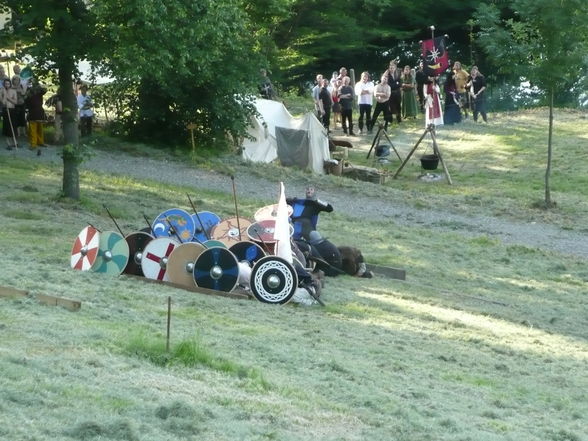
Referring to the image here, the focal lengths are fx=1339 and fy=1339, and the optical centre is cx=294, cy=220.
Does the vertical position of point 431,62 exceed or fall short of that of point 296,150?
it exceeds it

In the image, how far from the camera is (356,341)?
13.9 m

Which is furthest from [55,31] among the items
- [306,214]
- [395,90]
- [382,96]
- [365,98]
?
[395,90]

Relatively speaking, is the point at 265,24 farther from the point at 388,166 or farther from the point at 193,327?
the point at 193,327

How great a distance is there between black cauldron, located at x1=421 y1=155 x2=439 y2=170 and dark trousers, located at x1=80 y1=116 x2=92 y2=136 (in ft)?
29.4

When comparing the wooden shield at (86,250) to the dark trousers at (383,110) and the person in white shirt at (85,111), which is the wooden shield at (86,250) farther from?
the dark trousers at (383,110)

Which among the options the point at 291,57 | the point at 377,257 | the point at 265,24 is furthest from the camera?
the point at 291,57

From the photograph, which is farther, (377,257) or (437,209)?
(437,209)

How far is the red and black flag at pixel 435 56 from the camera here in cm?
3578

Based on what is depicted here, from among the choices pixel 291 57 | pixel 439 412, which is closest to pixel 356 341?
pixel 439 412

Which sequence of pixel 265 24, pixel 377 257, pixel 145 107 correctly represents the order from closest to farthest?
pixel 377 257 < pixel 145 107 < pixel 265 24

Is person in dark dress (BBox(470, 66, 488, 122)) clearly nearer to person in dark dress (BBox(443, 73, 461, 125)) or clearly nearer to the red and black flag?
person in dark dress (BBox(443, 73, 461, 125))

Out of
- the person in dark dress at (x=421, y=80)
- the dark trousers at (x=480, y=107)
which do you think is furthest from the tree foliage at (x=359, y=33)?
the dark trousers at (x=480, y=107)

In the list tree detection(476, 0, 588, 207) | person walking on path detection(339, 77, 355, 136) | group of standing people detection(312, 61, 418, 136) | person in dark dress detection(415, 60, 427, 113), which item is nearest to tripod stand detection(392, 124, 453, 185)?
person in dark dress detection(415, 60, 427, 113)

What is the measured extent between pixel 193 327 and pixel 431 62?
2399 cm
